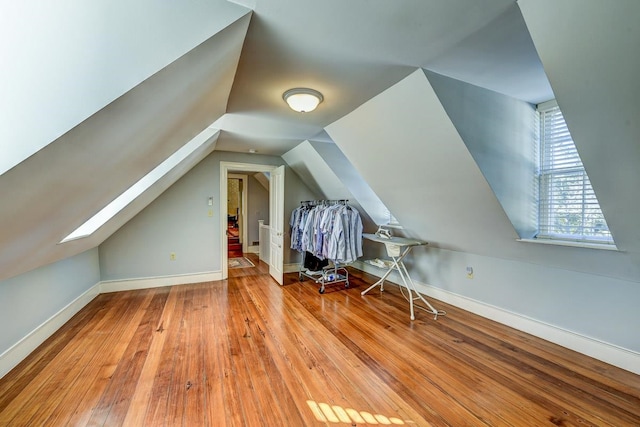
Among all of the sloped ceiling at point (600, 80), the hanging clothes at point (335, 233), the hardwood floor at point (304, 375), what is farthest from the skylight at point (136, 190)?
the sloped ceiling at point (600, 80)

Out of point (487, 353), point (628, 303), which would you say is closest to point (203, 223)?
point (487, 353)

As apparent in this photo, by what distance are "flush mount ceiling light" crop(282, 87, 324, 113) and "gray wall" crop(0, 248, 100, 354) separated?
2711 millimetres

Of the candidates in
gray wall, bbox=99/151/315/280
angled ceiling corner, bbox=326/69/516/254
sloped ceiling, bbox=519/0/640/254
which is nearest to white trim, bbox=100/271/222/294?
gray wall, bbox=99/151/315/280

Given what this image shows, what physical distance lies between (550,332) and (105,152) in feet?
12.8

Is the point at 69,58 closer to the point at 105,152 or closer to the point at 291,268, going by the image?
the point at 105,152

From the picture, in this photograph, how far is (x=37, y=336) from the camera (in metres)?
2.51

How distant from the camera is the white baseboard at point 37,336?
2.14 m

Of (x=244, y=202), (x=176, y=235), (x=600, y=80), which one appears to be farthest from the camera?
(x=244, y=202)

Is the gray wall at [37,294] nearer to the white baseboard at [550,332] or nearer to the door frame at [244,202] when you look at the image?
the door frame at [244,202]

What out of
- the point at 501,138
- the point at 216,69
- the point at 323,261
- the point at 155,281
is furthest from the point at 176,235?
the point at 501,138

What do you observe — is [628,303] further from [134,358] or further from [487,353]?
[134,358]

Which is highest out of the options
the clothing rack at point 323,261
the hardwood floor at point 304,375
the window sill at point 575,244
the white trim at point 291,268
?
the window sill at point 575,244

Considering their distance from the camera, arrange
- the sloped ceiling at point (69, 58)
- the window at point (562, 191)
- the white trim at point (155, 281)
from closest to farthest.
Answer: the sloped ceiling at point (69, 58), the window at point (562, 191), the white trim at point (155, 281)

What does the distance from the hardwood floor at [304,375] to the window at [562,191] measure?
1.10m
